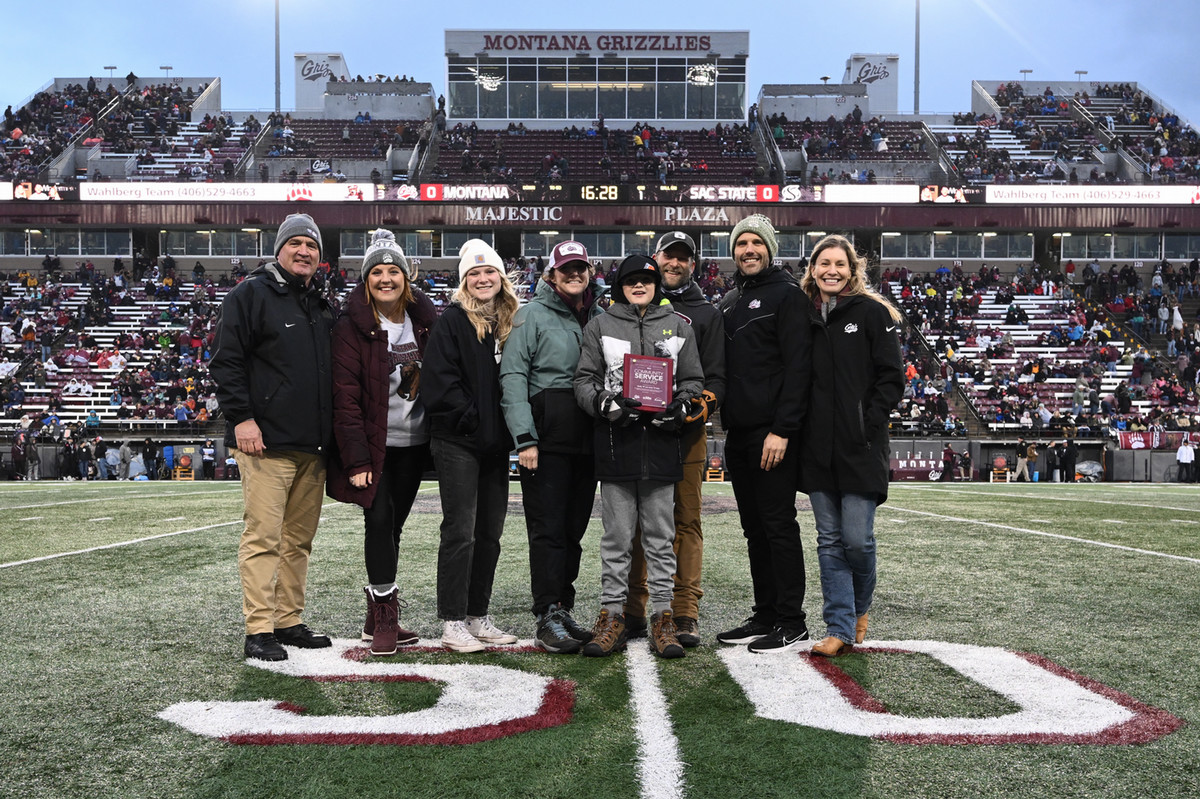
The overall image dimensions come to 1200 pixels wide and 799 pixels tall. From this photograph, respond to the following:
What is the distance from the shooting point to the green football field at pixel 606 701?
3.12 metres

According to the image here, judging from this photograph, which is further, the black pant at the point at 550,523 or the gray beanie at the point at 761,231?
the gray beanie at the point at 761,231

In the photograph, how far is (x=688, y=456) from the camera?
5246 millimetres

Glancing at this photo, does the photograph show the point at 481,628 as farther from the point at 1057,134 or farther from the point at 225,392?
the point at 1057,134

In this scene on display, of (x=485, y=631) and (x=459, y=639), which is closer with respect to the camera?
(x=459, y=639)

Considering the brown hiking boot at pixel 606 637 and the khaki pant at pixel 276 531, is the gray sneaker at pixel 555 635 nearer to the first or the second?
the brown hiking boot at pixel 606 637

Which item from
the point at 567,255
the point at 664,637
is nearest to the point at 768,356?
the point at 567,255

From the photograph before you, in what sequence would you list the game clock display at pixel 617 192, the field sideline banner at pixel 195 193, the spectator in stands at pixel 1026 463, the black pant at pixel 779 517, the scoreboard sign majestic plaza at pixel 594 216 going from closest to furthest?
the black pant at pixel 779 517 → the spectator in stands at pixel 1026 463 → the game clock display at pixel 617 192 → the scoreboard sign majestic plaza at pixel 594 216 → the field sideline banner at pixel 195 193

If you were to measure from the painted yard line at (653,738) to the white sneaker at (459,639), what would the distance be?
30.8 inches

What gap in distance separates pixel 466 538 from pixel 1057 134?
49739mm

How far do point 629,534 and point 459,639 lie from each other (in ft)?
3.21

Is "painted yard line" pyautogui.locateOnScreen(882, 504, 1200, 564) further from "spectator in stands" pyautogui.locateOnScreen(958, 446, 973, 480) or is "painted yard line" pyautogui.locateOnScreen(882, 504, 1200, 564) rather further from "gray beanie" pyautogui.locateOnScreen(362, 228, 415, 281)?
"spectator in stands" pyautogui.locateOnScreen(958, 446, 973, 480)

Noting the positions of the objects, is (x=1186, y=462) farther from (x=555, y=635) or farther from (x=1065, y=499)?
(x=555, y=635)

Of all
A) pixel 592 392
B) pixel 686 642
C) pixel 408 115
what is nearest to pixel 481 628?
pixel 686 642

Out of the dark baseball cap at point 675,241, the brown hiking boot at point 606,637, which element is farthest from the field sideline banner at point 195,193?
the brown hiking boot at point 606,637
